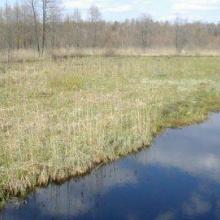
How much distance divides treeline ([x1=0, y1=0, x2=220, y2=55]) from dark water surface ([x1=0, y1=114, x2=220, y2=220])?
107 feet

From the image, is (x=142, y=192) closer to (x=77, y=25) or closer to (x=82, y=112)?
(x=82, y=112)

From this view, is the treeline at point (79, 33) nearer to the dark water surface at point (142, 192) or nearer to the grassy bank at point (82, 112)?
the grassy bank at point (82, 112)

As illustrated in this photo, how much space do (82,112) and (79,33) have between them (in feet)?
138

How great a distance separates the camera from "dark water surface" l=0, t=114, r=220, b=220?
8555mm

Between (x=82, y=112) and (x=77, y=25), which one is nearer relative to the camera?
(x=82, y=112)

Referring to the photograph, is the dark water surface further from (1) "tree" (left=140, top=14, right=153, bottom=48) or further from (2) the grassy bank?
(1) "tree" (left=140, top=14, right=153, bottom=48)

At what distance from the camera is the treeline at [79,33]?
Result: 4803 centimetres

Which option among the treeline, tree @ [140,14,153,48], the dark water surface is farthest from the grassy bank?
tree @ [140,14,153,48]

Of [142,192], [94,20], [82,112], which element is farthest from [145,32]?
[142,192]

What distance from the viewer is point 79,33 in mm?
55688

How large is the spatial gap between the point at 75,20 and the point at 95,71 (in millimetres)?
38787

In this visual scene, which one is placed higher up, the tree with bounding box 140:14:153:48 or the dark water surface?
the tree with bounding box 140:14:153:48

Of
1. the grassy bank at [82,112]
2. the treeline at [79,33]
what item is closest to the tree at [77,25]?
the treeline at [79,33]

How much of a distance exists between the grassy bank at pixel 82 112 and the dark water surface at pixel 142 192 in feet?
1.57
